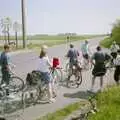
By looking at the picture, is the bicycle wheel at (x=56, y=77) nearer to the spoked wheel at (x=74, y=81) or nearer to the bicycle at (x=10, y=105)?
the spoked wheel at (x=74, y=81)

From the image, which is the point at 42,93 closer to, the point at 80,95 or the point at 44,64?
the point at 44,64

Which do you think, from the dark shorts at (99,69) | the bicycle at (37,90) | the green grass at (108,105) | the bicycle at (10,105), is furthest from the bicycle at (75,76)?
the bicycle at (10,105)

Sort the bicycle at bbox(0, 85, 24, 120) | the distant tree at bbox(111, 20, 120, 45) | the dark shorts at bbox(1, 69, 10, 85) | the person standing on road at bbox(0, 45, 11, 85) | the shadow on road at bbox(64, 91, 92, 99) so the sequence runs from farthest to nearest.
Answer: the distant tree at bbox(111, 20, 120, 45) < the dark shorts at bbox(1, 69, 10, 85) < the shadow on road at bbox(64, 91, 92, 99) < the person standing on road at bbox(0, 45, 11, 85) < the bicycle at bbox(0, 85, 24, 120)

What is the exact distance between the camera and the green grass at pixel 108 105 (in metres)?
10.1

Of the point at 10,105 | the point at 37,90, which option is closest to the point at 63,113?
the point at 10,105

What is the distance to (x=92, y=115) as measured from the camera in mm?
10086

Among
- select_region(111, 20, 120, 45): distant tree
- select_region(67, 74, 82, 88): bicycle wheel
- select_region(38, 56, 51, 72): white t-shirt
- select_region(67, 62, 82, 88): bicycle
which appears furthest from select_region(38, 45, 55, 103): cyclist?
select_region(111, 20, 120, 45): distant tree

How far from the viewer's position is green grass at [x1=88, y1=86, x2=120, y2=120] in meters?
10.1

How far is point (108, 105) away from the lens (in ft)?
38.4

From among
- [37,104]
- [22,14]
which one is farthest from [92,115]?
[22,14]

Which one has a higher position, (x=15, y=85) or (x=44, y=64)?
(x=44, y=64)

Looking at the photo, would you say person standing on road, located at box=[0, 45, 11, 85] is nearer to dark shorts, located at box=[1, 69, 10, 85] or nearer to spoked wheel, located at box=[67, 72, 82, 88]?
dark shorts, located at box=[1, 69, 10, 85]

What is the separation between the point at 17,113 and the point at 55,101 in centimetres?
244

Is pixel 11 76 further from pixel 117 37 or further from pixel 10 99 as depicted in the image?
pixel 117 37
